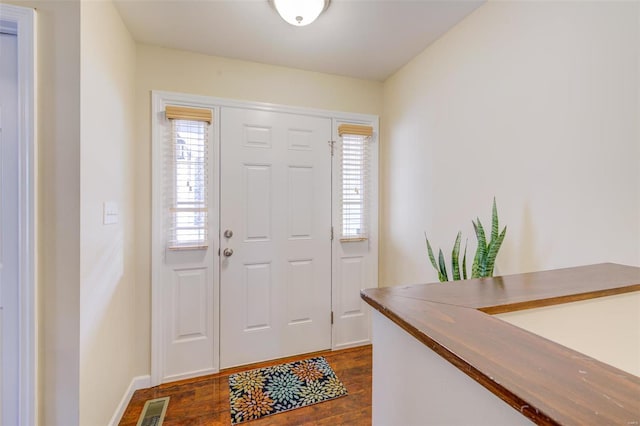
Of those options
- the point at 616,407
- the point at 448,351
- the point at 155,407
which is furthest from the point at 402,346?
the point at 155,407

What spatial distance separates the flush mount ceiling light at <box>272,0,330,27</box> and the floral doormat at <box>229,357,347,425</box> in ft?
7.58

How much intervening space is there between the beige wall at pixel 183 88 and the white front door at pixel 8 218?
2.65 feet

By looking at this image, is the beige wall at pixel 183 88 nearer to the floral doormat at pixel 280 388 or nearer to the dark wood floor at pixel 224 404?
the dark wood floor at pixel 224 404

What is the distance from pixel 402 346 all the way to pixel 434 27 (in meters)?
1.95

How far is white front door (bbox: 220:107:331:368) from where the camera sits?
221 cm

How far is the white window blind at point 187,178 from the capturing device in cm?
207

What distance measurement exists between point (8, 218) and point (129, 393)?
138 centimetres

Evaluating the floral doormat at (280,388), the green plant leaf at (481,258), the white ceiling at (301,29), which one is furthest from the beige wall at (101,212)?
the green plant leaf at (481,258)

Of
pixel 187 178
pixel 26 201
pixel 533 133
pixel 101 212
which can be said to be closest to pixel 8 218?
pixel 26 201

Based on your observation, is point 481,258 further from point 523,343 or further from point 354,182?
point 354,182

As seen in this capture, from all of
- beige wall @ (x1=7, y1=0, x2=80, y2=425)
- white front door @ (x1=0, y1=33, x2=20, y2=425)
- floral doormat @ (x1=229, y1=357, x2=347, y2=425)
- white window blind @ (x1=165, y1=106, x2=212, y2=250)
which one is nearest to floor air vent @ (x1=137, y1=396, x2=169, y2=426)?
floral doormat @ (x1=229, y1=357, x2=347, y2=425)

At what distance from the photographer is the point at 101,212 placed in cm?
150

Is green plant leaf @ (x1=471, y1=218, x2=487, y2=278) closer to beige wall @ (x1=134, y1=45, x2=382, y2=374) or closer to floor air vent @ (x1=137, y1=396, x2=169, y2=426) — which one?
beige wall @ (x1=134, y1=45, x2=382, y2=374)

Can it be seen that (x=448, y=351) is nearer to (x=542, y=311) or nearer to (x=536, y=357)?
(x=536, y=357)
